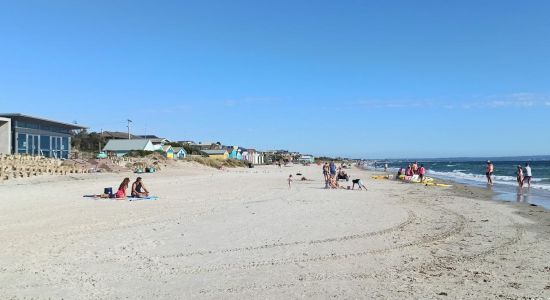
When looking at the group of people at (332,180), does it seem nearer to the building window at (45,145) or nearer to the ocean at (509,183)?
the ocean at (509,183)

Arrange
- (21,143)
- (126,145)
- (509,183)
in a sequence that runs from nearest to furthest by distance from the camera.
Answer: (509,183)
(21,143)
(126,145)

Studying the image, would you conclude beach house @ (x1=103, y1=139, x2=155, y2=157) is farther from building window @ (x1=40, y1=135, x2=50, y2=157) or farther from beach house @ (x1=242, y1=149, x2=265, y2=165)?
beach house @ (x1=242, y1=149, x2=265, y2=165)

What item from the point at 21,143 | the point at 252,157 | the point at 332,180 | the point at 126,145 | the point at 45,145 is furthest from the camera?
the point at 252,157

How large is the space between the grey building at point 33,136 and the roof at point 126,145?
89.9 feet

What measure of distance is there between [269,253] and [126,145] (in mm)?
72293

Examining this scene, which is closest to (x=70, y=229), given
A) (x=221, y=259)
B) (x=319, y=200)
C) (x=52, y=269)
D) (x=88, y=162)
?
(x=52, y=269)

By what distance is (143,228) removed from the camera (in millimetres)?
10820

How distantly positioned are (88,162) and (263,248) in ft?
119

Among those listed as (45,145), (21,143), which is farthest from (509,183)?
(21,143)

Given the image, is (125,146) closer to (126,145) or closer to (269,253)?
(126,145)

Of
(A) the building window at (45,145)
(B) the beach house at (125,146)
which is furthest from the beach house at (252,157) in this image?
(A) the building window at (45,145)

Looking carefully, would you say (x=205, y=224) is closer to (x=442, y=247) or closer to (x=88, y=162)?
(x=442, y=247)

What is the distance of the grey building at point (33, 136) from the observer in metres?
37.4

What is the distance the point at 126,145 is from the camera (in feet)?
250
